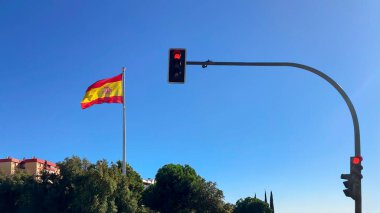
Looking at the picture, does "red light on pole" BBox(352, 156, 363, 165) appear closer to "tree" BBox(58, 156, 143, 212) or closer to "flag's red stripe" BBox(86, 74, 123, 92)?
"flag's red stripe" BBox(86, 74, 123, 92)

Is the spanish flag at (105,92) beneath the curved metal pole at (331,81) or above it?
above

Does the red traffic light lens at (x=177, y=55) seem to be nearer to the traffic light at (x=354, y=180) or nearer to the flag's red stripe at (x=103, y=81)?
the traffic light at (x=354, y=180)

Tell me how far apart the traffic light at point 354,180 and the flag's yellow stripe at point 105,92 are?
90.5 ft

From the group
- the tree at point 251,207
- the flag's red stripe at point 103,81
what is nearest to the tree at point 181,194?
the tree at point 251,207

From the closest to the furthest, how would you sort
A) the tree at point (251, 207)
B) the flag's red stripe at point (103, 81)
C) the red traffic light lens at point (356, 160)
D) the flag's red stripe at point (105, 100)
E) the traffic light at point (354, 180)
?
1. the traffic light at point (354, 180)
2. the red traffic light lens at point (356, 160)
3. the flag's red stripe at point (105, 100)
4. the flag's red stripe at point (103, 81)
5. the tree at point (251, 207)

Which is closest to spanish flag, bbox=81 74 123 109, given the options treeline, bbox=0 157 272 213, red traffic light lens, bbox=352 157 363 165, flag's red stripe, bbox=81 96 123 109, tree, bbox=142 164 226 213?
flag's red stripe, bbox=81 96 123 109

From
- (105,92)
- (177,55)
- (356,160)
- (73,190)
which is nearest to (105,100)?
(105,92)

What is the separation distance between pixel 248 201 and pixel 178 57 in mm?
70422

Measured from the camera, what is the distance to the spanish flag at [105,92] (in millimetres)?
39188

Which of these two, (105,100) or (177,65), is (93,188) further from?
(177,65)

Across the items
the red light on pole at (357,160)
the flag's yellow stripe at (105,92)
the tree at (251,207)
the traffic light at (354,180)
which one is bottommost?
the traffic light at (354,180)

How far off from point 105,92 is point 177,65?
26096 millimetres

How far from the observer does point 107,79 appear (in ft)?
134

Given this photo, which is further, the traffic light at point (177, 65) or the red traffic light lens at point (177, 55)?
the red traffic light lens at point (177, 55)
